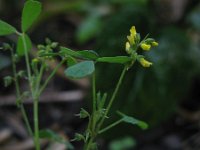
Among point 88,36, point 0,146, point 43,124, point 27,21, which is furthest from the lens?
point 88,36

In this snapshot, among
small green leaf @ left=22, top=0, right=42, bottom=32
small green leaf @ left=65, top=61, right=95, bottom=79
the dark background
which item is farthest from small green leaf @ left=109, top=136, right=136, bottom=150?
small green leaf @ left=65, top=61, right=95, bottom=79

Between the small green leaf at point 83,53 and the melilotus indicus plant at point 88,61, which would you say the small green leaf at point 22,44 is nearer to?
the melilotus indicus plant at point 88,61

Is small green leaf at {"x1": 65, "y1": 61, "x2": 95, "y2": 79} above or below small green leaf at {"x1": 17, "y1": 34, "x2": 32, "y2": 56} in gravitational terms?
above

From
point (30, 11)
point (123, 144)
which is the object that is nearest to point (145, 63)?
point (30, 11)

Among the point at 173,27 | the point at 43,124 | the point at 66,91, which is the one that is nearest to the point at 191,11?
the point at 173,27

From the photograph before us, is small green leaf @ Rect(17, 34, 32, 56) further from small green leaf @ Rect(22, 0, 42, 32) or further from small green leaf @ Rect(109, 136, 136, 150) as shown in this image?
small green leaf @ Rect(109, 136, 136, 150)

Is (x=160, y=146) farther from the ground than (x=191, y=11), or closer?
closer

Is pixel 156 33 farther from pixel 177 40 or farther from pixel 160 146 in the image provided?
pixel 160 146
